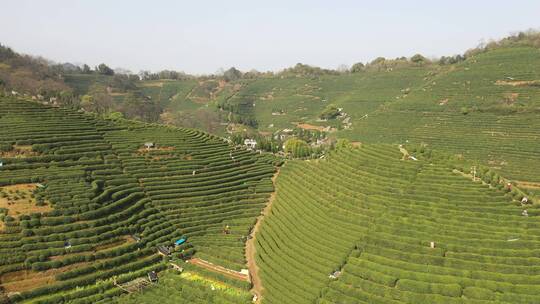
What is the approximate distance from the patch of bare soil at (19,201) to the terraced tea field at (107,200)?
8cm

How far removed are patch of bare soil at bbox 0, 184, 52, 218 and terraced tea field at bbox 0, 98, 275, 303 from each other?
0.08 m

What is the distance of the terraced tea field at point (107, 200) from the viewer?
29.5 m

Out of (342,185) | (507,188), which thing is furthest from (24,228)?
(507,188)

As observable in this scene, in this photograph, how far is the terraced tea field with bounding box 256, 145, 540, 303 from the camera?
24.6m

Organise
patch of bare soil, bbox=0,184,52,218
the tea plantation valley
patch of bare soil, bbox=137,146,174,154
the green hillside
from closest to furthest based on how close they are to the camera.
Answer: the tea plantation valley → patch of bare soil, bbox=0,184,52,218 → patch of bare soil, bbox=137,146,174,154 → the green hillside

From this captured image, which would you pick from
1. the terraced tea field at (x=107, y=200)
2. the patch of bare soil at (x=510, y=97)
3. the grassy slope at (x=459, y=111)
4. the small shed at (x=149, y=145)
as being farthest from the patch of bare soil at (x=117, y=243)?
the patch of bare soil at (x=510, y=97)

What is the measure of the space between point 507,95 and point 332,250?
58.5 metres

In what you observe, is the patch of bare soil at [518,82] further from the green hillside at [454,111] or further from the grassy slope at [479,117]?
the grassy slope at [479,117]

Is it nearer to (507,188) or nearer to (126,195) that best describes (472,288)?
(507,188)

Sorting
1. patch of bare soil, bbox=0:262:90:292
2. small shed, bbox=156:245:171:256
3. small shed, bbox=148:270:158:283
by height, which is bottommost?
small shed, bbox=148:270:158:283

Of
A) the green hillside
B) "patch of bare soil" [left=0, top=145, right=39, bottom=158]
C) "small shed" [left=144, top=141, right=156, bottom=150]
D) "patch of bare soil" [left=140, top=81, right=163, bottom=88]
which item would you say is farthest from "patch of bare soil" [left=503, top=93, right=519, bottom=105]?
"patch of bare soil" [left=140, top=81, right=163, bottom=88]

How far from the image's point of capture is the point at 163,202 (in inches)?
1567

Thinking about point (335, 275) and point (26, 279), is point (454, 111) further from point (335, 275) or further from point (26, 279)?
point (26, 279)

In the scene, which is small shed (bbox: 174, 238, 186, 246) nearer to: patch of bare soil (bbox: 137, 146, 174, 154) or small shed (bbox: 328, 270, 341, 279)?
small shed (bbox: 328, 270, 341, 279)
